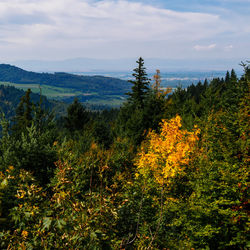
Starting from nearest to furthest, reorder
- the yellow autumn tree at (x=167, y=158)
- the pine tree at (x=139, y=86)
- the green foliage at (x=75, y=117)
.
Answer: the yellow autumn tree at (x=167, y=158) < the pine tree at (x=139, y=86) < the green foliage at (x=75, y=117)

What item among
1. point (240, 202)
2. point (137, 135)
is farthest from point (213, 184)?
point (137, 135)

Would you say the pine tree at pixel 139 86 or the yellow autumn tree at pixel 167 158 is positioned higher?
the pine tree at pixel 139 86

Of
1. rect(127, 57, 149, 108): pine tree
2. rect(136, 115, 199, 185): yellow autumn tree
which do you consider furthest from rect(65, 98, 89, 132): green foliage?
rect(136, 115, 199, 185): yellow autumn tree

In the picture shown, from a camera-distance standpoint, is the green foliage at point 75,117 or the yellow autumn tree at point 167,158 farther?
the green foliage at point 75,117

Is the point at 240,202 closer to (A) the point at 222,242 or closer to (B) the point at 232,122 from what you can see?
(A) the point at 222,242

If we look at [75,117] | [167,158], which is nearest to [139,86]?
[75,117]

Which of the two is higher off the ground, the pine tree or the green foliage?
the pine tree

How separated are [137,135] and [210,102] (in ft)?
36.0

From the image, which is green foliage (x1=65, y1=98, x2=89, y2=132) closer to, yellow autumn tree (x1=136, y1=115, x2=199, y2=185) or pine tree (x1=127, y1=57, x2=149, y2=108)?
pine tree (x1=127, y1=57, x2=149, y2=108)

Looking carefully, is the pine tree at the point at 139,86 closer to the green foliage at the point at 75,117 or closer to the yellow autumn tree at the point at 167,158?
the green foliage at the point at 75,117

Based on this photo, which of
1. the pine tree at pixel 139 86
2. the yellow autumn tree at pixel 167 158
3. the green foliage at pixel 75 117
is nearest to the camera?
the yellow autumn tree at pixel 167 158

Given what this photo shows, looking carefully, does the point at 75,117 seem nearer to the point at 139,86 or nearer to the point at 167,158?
the point at 139,86

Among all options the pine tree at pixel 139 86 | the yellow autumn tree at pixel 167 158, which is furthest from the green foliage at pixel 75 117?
the yellow autumn tree at pixel 167 158

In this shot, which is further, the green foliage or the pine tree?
the green foliage
